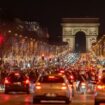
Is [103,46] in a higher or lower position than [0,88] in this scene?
higher

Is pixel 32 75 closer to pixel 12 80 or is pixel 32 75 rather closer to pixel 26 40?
pixel 12 80

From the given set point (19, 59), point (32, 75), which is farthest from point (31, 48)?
point (32, 75)

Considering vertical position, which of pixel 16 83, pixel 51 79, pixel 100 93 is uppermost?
pixel 16 83

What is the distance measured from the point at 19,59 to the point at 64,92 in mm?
77197

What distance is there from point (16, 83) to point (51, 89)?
1030 centimetres

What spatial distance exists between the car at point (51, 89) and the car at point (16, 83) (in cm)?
964

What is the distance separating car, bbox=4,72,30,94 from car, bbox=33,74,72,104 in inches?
380

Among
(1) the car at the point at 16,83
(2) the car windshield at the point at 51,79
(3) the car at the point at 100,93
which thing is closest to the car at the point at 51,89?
(2) the car windshield at the point at 51,79

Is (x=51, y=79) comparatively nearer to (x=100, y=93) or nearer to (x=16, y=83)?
(x=100, y=93)

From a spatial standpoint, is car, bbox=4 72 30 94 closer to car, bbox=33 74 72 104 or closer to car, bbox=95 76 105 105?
car, bbox=33 74 72 104

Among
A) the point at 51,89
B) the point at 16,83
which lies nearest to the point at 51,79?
the point at 51,89

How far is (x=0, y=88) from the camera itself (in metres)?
47.1

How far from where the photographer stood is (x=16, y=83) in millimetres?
39312

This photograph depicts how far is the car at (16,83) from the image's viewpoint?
39.2m
